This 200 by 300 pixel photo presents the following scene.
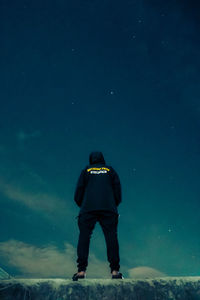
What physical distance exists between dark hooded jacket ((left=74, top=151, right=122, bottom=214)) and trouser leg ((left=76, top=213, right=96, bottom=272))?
0.58ft

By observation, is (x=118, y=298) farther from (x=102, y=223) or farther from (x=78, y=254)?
(x=102, y=223)

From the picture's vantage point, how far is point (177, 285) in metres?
3.65

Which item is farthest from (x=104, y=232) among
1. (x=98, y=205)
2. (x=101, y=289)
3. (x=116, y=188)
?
(x=101, y=289)

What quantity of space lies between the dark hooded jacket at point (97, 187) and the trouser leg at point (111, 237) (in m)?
0.19

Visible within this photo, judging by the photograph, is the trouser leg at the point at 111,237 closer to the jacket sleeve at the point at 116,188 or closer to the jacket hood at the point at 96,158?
the jacket sleeve at the point at 116,188

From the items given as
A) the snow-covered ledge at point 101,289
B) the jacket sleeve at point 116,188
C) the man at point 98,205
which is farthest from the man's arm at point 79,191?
the snow-covered ledge at point 101,289

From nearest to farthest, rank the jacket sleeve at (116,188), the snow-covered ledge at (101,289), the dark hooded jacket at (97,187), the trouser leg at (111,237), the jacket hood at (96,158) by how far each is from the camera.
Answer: the snow-covered ledge at (101,289) < the trouser leg at (111,237) < the dark hooded jacket at (97,187) < the jacket sleeve at (116,188) < the jacket hood at (96,158)

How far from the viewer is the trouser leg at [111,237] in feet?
14.0

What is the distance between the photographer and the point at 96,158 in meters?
5.77

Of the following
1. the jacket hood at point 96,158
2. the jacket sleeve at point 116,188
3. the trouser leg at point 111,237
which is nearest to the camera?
the trouser leg at point 111,237

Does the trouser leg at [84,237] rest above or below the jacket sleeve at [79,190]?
below

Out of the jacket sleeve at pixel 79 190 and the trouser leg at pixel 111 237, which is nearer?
the trouser leg at pixel 111 237

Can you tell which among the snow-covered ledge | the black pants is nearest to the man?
the black pants

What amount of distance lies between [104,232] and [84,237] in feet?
1.30
